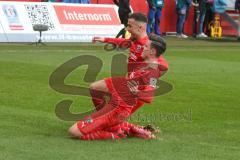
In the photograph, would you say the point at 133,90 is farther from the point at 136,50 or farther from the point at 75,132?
the point at 75,132

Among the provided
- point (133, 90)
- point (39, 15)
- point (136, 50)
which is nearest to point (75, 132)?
point (133, 90)

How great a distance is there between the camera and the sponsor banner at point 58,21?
25797mm

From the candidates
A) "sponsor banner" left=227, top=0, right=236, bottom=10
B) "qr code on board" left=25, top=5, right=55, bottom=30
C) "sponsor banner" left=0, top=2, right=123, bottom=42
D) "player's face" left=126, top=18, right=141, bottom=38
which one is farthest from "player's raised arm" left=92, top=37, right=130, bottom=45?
"sponsor banner" left=227, top=0, right=236, bottom=10

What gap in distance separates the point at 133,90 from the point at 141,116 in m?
1.85

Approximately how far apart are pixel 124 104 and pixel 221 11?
26.7 m

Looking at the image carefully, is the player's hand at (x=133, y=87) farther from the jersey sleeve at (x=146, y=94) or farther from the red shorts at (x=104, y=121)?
the red shorts at (x=104, y=121)

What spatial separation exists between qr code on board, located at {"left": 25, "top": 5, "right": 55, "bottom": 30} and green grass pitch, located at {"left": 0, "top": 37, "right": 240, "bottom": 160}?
544cm

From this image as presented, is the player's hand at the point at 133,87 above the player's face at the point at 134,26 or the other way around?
the other way around

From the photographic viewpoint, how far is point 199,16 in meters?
34.5

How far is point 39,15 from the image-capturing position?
87.4 feet

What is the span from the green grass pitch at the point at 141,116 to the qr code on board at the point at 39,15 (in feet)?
17.8

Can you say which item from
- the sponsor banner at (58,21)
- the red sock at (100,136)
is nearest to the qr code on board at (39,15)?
the sponsor banner at (58,21)

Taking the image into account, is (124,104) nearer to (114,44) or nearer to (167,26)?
(114,44)

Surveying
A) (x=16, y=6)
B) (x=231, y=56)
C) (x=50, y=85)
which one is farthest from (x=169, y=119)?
(x=16, y=6)
